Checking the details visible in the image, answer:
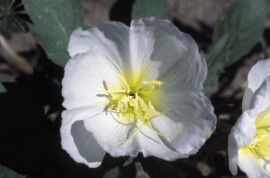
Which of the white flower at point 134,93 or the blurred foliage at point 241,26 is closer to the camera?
the white flower at point 134,93

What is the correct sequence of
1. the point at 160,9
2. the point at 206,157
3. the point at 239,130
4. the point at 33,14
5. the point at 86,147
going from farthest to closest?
the point at 206,157, the point at 160,9, the point at 33,14, the point at 86,147, the point at 239,130

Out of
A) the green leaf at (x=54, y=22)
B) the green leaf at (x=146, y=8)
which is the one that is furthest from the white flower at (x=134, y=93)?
the green leaf at (x=146, y=8)

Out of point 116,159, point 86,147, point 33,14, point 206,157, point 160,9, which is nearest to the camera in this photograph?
point 86,147

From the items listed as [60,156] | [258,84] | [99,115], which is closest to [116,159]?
[60,156]

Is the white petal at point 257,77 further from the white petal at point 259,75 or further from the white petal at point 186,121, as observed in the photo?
the white petal at point 186,121

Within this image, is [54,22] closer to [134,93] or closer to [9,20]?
[9,20]

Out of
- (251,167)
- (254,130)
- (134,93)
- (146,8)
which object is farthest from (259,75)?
(146,8)

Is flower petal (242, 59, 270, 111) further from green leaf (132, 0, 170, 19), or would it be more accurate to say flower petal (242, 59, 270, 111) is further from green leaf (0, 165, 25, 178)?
green leaf (0, 165, 25, 178)

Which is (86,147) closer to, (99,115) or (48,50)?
(99,115)
